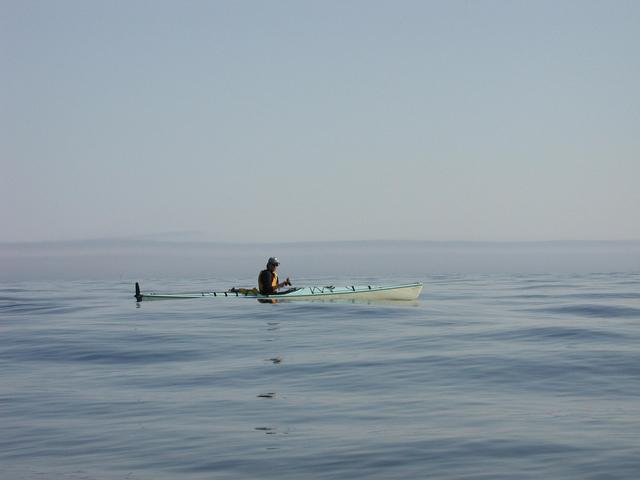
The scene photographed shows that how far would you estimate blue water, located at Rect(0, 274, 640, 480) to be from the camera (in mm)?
8656

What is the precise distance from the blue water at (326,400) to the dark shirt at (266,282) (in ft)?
22.0

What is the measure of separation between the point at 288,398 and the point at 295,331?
33.4ft

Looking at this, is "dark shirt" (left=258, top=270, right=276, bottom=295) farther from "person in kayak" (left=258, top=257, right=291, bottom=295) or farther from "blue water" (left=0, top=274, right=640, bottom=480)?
"blue water" (left=0, top=274, right=640, bottom=480)

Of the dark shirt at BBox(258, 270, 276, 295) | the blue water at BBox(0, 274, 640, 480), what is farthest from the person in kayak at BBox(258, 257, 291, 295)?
the blue water at BBox(0, 274, 640, 480)

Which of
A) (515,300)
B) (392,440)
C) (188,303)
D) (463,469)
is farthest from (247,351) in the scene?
(515,300)

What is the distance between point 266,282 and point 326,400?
19.5 metres

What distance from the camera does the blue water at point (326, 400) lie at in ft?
28.4

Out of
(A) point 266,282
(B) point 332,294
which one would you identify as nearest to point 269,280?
(A) point 266,282

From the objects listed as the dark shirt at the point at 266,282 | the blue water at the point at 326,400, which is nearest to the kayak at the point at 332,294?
the dark shirt at the point at 266,282

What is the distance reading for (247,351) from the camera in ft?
60.6

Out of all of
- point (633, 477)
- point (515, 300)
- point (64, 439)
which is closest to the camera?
point (633, 477)

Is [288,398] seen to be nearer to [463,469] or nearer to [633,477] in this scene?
[463,469]

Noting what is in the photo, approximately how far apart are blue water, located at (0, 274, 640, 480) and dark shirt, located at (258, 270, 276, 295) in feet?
22.0

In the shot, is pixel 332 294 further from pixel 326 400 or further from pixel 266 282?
pixel 326 400
